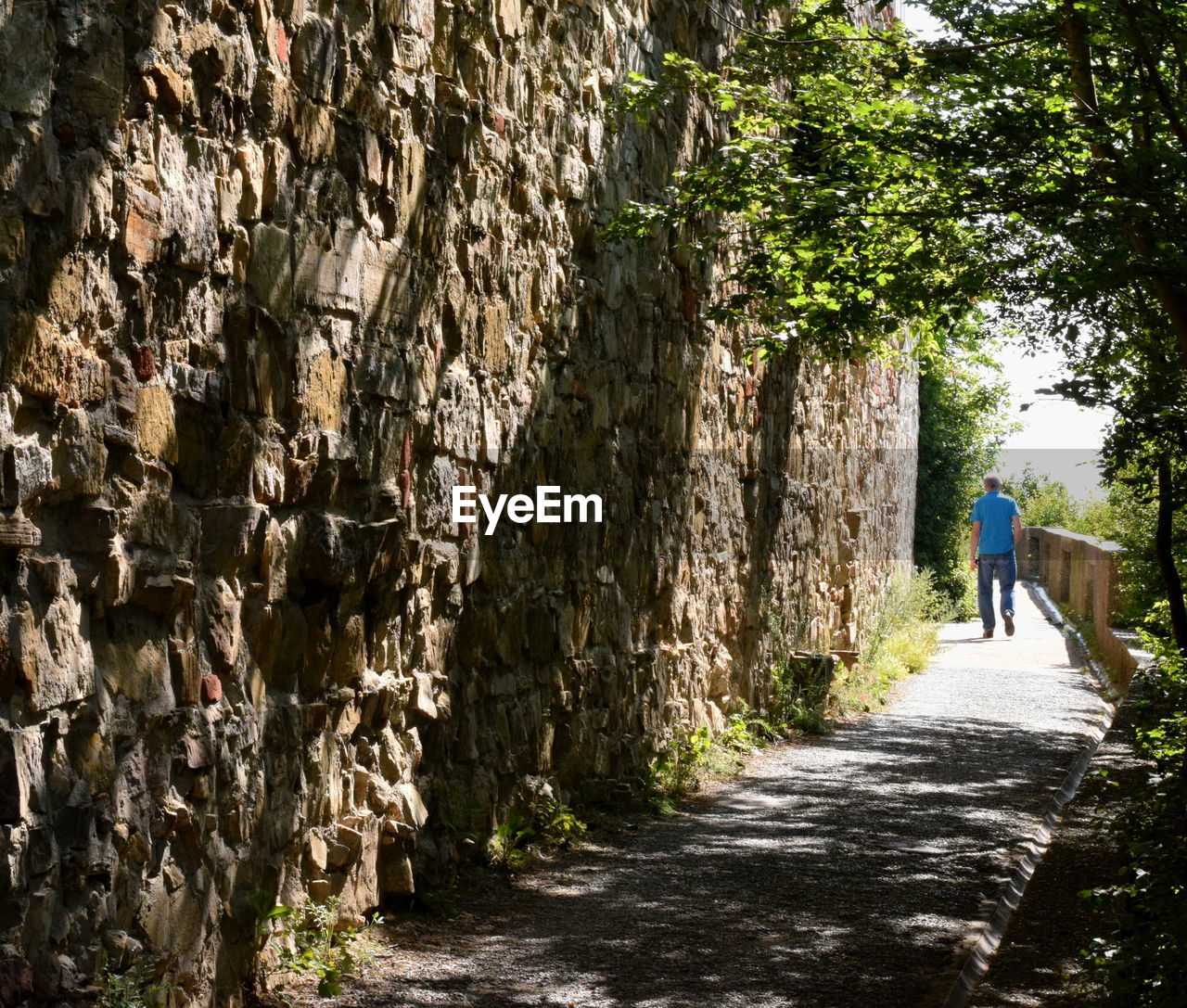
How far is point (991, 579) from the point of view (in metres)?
14.8

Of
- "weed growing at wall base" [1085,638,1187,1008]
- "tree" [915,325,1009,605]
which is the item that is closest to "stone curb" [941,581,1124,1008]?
"weed growing at wall base" [1085,638,1187,1008]

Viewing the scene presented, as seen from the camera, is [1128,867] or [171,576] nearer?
[171,576]

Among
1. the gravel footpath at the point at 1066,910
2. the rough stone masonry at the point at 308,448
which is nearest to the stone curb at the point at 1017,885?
the gravel footpath at the point at 1066,910

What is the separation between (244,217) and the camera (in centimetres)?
363

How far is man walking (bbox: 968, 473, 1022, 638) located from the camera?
14641 mm

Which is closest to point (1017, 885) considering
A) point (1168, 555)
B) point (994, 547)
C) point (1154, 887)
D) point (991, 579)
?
point (1154, 887)

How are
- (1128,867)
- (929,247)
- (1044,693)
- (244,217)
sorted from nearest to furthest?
(244,217) < (1128,867) < (929,247) < (1044,693)

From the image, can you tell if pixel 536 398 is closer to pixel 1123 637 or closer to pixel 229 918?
pixel 229 918

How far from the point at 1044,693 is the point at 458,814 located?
7.08 m

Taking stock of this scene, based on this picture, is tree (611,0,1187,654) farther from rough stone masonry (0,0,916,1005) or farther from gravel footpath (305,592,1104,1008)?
gravel footpath (305,592,1104,1008)

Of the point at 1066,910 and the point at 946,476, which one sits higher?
the point at 946,476

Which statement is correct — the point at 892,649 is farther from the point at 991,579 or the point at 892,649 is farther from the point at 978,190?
the point at 978,190

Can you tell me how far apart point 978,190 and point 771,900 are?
8.78 ft

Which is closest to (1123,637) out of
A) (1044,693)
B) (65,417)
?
(1044,693)
